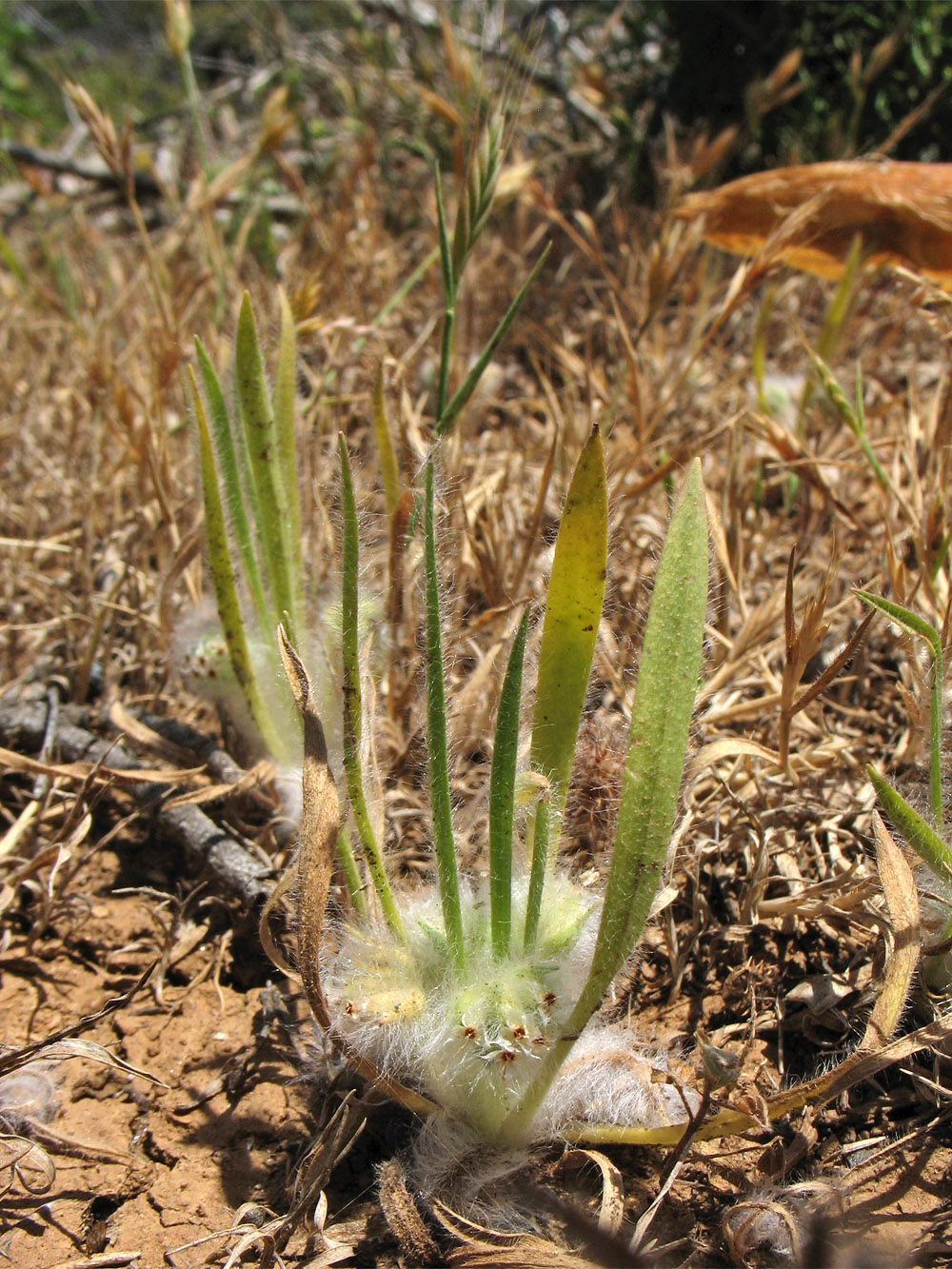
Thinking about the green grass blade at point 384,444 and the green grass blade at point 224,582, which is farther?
the green grass blade at point 384,444

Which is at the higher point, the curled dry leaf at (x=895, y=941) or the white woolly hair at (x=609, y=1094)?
the curled dry leaf at (x=895, y=941)

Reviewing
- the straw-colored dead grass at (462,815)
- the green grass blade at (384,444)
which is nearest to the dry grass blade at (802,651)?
the straw-colored dead grass at (462,815)

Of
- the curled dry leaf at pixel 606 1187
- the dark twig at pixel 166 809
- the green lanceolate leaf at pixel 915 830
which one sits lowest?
the curled dry leaf at pixel 606 1187

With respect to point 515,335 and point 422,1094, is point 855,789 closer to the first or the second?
point 422,1094

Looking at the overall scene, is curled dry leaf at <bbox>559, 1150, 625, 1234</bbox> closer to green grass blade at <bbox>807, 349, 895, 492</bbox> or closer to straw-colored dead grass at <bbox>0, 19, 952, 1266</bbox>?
straw-colored dead grass at <bbox>0, 19, 952, 1266</bbox>

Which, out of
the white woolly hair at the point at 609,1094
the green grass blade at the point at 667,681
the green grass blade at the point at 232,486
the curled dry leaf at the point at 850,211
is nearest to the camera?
the green grass blade at the point at 667,681

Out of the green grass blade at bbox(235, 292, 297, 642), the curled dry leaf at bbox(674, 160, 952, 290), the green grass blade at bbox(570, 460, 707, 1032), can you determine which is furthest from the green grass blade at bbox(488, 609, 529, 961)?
the curled dry leaf at bbox(674, 160, 952, 290)

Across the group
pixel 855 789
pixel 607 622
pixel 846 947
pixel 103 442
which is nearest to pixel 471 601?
pixel 607 622

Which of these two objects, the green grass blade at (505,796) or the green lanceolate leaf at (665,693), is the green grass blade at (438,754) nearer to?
the green grass blade at (505,796)
